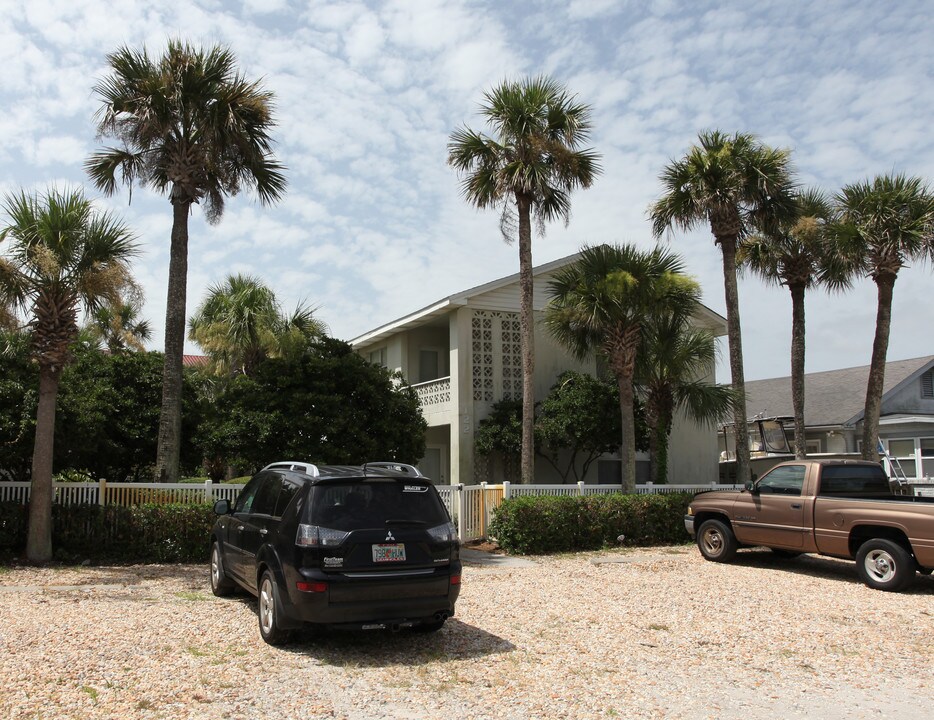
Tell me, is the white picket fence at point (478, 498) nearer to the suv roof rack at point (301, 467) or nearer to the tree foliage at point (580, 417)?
the tree foliage at point (580, 417)

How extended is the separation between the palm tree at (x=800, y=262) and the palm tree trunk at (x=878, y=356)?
1632mm

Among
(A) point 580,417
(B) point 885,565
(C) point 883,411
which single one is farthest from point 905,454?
(B) point 885,565

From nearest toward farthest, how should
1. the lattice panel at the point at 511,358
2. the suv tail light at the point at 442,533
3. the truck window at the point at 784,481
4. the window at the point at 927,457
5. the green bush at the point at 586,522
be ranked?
the suv tail light at the point at 442,533, the truck window at the point at 784,481, the green bush at the point at 586,522, the lattice panel at the point at 511,358, the window at the point at 927,457

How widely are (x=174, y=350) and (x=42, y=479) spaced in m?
3.31

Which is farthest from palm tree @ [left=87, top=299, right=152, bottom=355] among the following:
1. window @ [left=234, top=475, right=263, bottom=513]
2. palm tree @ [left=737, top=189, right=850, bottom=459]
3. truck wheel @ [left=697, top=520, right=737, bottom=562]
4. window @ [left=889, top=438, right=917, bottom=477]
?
window @ [left=889, top=438, right=917, bottom=477]

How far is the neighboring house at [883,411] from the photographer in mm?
24969

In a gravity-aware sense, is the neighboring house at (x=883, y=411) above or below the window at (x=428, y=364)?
below

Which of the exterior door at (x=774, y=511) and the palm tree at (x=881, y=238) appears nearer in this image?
the exterior door at (x=774, y=511)

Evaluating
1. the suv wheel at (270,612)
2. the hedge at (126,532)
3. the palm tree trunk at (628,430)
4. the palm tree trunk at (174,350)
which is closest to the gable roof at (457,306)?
the palm tree trunk at (628,430)

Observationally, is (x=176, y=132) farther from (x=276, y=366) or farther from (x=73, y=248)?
(x=276, y=366)

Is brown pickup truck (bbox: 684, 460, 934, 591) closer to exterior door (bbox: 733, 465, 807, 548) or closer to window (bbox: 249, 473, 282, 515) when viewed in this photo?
exterior door (bbox: 733, 465, 807, 548)

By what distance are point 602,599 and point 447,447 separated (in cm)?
1552

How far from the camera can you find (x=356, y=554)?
709cm

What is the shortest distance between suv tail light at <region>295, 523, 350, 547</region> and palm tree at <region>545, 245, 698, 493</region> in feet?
36.2
